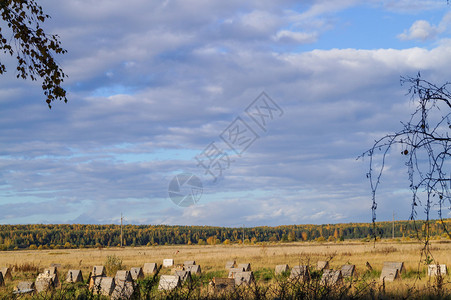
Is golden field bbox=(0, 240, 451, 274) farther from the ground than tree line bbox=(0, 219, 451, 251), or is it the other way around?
golden field bbox=(0, 240, 451, 274)

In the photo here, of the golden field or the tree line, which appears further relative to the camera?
the tree line

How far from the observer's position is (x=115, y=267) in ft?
94.5

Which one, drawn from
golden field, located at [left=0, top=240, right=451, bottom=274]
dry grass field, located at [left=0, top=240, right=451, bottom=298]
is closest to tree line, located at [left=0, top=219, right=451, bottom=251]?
golden field, located at [left=0, top=240, right=451, bottom=274]

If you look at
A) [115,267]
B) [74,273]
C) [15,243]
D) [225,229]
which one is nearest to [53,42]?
[74,273]

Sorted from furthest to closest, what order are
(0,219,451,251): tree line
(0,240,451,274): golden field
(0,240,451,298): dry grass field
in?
(0,219,451,251): tree line
(0,240,451,274): golden field
(0,240,451,298): dry grass field

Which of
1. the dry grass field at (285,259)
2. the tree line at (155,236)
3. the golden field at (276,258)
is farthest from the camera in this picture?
the tree line at (155,236)

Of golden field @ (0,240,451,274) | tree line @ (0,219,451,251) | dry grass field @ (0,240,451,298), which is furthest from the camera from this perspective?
tree line @ (0,219,451,251)

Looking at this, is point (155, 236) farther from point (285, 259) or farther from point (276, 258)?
point (285, 259)

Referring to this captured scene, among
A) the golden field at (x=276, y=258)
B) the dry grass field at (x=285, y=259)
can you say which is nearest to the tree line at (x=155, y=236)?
the golden field at (x=276, y=258)

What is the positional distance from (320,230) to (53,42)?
7176 inches

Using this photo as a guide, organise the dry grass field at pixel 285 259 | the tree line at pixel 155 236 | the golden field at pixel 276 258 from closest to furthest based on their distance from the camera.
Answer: the dry grass field at pixel 285 259 → the golden field at pixel 276 258 → the tree line at pixel 155 236

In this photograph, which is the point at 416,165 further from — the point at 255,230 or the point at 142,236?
the point at 255,230

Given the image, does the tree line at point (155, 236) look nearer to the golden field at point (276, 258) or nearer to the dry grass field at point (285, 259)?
the golden field at point (276, 258)

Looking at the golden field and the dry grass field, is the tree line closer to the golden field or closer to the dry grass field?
the golden field
